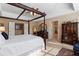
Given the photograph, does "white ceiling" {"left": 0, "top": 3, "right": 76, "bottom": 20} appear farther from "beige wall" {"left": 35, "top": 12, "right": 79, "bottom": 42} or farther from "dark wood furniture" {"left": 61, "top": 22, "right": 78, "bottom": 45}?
"dark wood furniture" {"left": 61, "top": 22, "right": 78, "bottom": 45}

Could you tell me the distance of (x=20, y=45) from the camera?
1.23 metres

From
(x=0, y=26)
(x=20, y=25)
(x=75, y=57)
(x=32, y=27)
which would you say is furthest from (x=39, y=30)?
(x=75, y=57)

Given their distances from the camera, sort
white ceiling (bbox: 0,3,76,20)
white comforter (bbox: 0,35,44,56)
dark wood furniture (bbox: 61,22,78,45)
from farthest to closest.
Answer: dark wood furniture (bbox: 61,22,78,45), white ceiling (bbox: 0,3,76,20), white comforter (bbox: 0,35,44,56)

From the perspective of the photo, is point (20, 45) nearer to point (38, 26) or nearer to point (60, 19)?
point (38, 26)

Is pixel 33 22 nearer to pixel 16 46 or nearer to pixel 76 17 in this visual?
pixel 16 46

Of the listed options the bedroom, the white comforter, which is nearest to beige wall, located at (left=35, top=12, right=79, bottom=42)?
the bedroom

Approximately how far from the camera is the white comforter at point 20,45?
1.12m

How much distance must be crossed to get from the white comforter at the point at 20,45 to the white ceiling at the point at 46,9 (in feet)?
1.16

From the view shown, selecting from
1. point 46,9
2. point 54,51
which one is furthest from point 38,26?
point 54,51

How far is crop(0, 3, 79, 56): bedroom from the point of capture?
1.24 meters

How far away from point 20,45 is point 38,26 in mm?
402

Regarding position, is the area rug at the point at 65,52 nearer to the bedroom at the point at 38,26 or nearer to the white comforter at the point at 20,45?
the bedroom at the point at 38,26

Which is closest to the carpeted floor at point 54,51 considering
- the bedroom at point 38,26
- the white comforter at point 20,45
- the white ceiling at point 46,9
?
the bedroom at point 38,26

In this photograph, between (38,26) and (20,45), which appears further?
(38,26)
